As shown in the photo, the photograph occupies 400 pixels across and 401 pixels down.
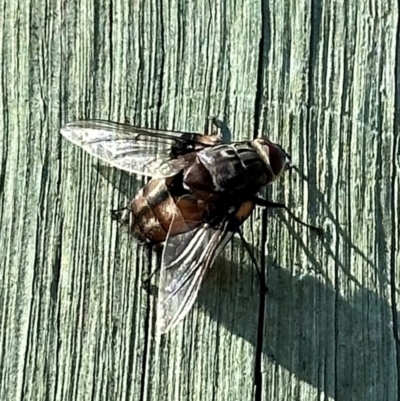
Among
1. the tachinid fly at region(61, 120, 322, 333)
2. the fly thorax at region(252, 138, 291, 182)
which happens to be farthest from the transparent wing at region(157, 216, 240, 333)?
the fly thorax at region(252, 138, 291, 182)

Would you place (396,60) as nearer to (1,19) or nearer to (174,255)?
(174,255)

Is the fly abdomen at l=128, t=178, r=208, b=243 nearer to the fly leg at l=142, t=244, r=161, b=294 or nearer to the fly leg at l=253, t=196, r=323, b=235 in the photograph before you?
the fly leg at l=142, t=244, r=161, b=294

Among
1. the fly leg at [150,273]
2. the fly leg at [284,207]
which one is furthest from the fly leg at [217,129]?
the fly leg at [150,273]

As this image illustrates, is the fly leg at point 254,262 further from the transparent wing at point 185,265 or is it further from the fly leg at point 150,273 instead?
the fly leg at point 150,273

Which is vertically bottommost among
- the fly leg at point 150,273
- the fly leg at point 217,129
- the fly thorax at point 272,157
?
the fly leg at point 150,273

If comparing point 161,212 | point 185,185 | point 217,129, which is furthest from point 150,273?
point 217,129

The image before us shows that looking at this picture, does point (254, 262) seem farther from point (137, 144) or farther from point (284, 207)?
point (137, 144)

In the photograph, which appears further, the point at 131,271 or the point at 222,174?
the point at 222,174

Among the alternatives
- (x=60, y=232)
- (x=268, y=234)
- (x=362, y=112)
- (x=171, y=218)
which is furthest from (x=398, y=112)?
(x=60, y=232)
